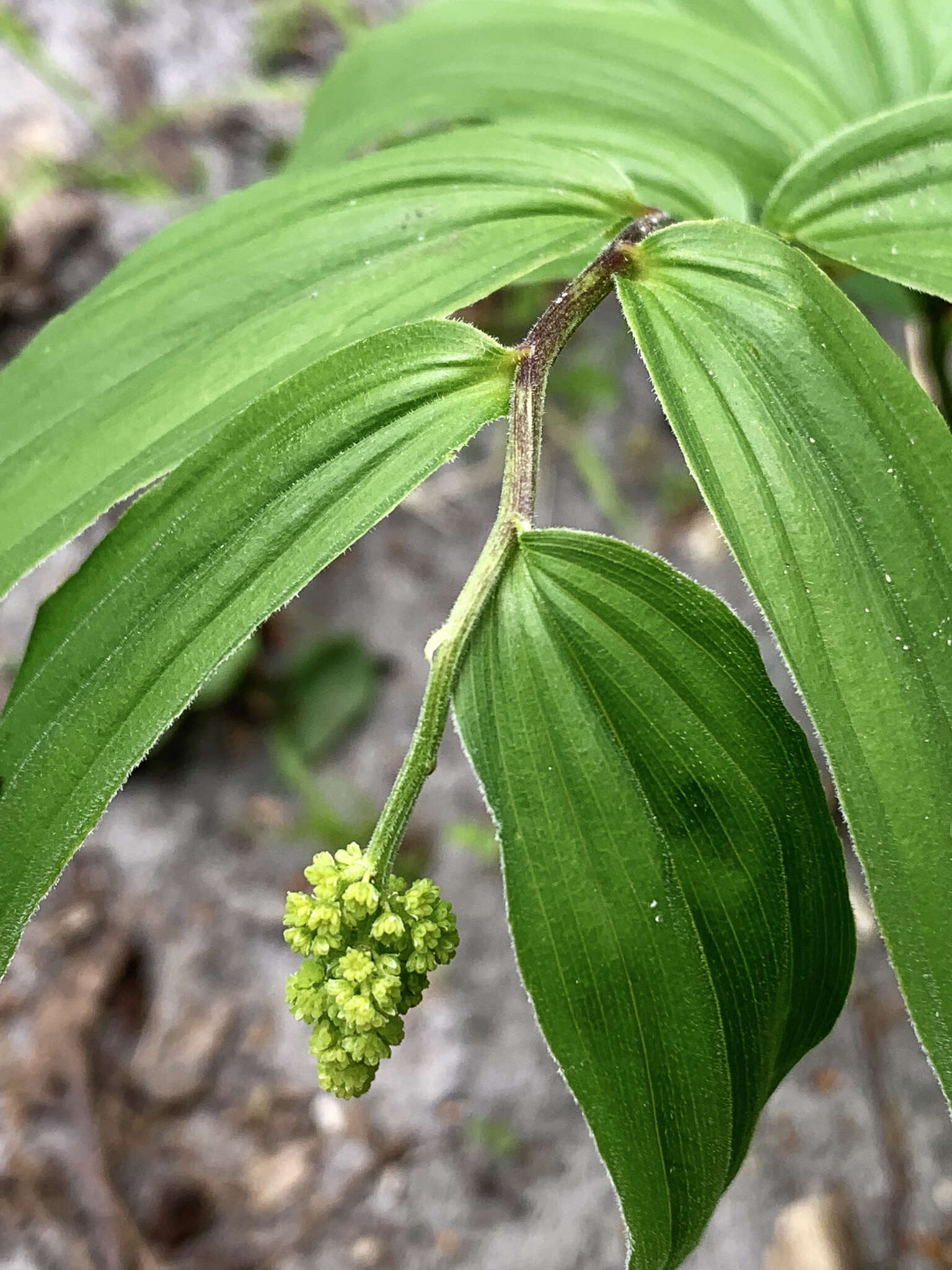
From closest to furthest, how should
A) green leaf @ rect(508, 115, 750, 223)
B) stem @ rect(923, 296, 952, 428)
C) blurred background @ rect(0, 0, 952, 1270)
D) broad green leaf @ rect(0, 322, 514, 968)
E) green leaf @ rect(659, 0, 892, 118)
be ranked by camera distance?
broad green leaf @ rect(0, 322, 514, 968), green leaf @ rect(508, 115, 750, 223), green leaf @ rect(659, 0, 892, 118), stem @ rect(923, 296, 952, 428), blurred background @ rect(0, 0, 952, 1270)

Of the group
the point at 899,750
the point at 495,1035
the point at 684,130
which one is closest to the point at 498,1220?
the point at 495,1035

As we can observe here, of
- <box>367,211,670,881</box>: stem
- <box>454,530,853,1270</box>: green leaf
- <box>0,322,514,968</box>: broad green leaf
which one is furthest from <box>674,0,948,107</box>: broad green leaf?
<box>454,530,853,1270</box>: green leaf

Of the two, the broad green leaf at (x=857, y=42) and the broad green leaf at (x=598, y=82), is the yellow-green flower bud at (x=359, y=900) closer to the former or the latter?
the broad green leaf at (x=598, y=82)

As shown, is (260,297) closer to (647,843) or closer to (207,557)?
(207,557)

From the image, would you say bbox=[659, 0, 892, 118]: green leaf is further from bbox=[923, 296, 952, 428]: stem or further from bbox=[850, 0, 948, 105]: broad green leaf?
bbox=[923, 296, 952, 428]: stem

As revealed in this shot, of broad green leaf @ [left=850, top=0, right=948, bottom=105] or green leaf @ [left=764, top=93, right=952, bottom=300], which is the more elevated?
broad green leaf @ [left=850, top=0, right=948, bottom=105]

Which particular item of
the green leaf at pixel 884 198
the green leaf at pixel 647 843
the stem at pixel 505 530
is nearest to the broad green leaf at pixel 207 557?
the stem at pixel 505 530

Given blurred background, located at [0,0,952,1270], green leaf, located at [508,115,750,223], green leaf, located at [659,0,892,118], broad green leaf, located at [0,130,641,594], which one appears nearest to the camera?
broad green leaf, located at [0,130,641,594]
